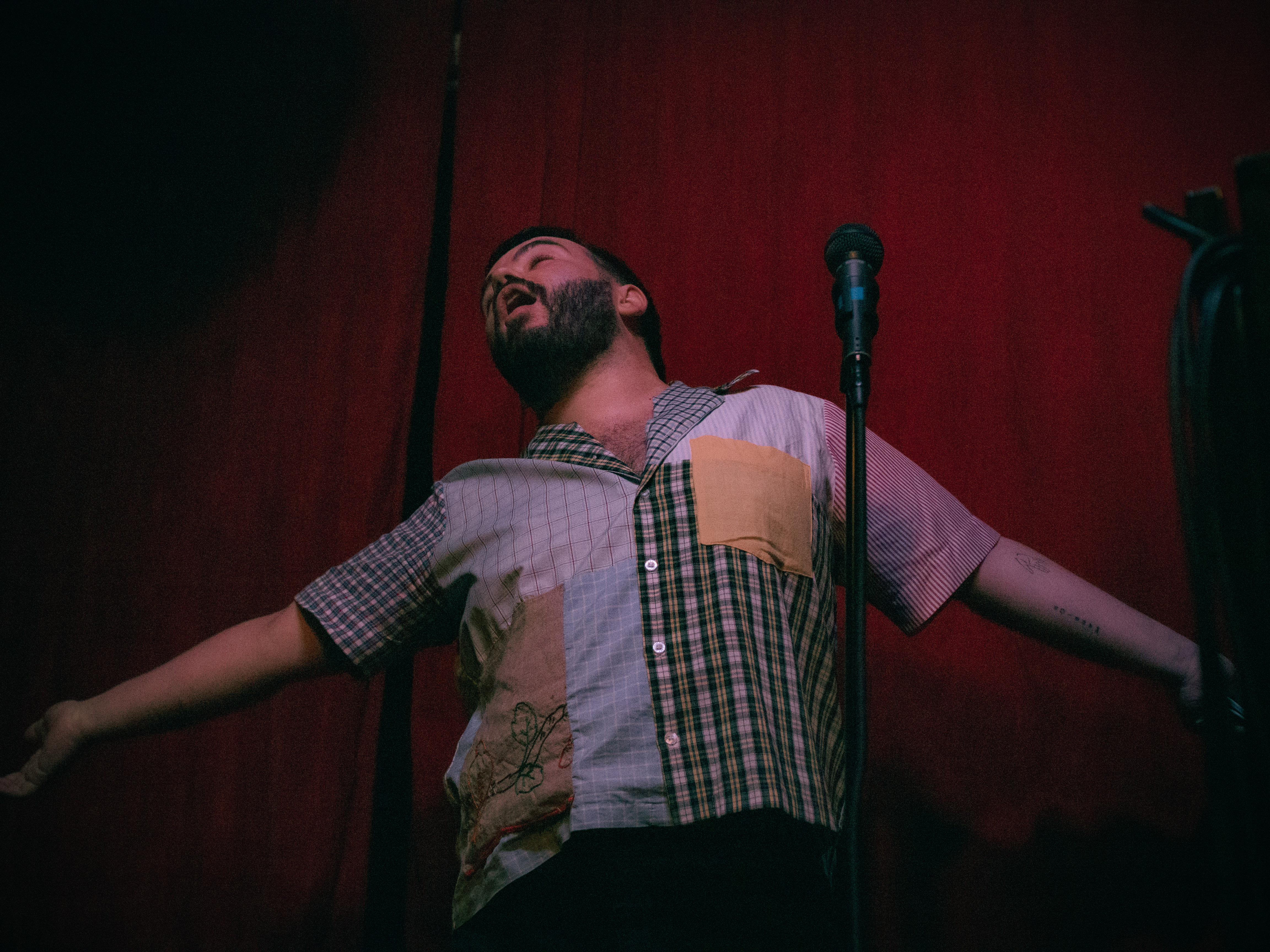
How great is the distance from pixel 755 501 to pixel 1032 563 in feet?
1.12

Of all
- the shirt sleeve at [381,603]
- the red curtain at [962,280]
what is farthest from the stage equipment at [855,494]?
the shirt sleeve at [381,603]

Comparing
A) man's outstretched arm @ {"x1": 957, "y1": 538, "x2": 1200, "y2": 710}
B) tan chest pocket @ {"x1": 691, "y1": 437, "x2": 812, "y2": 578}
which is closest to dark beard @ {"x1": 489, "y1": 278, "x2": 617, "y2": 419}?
tan chest pocket @ {"x1": 691, "y1": 437, "x2": 812, "y2": 578}

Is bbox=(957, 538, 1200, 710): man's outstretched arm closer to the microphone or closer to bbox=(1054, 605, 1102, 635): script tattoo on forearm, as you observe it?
bbox=(1054, 605, 1102, 635): script tattoo on forearm

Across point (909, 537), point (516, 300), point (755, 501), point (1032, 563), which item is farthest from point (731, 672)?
point (516, 300)

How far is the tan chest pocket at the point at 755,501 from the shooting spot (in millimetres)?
1029

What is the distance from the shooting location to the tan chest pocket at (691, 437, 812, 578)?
1.03 metres

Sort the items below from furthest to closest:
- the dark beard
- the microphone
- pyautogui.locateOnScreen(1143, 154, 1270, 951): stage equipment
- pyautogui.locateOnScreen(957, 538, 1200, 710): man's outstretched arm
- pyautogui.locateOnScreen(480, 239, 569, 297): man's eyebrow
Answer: pyautogui.locateOnScreen(480, 239, 569, 297): man's eyebrow → the dark beard → pyautogui.locateOnScreen(957, 538, 1200, 710): man's outstretched arm → the microphone → pyautogui.locateOnScreen(1143, 154, 1270, 951): stage equipment

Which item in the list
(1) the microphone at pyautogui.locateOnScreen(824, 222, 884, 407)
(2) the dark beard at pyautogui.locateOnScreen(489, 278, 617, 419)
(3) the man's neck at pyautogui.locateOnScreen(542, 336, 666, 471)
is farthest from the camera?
(2) the dark beard at pyautogui.locateOnScreen(489, 278, 617, 419)

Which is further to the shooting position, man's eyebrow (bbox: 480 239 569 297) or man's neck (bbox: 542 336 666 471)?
man's eyebrow (bbox: 480 239 569 297)

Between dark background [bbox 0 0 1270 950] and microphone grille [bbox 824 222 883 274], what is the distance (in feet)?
1.77

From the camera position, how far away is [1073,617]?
107 cm

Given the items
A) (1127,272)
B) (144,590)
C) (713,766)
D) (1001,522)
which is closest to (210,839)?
(144,590)

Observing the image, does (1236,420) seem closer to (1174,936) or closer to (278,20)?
(1174,936)

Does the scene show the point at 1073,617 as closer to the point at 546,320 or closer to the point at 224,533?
the point at 546,320
